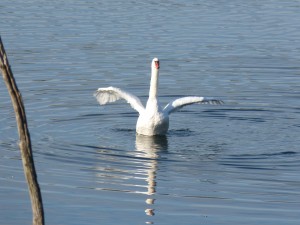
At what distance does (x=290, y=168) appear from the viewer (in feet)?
51.9

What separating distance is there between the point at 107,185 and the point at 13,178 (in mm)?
1418

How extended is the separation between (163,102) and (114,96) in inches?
67.3

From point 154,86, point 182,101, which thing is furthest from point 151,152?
point 154,86

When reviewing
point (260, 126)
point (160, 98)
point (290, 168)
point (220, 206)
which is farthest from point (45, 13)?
point (220, 206)

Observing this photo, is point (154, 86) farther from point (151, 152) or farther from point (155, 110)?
point (151, 152)

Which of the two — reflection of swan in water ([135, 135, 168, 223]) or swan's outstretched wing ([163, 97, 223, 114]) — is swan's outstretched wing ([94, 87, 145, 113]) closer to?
swan's outstretched wing ([163, 97, 223, 114])

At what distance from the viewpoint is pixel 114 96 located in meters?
20.3

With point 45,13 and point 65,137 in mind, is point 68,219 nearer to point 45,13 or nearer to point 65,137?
point 65,137

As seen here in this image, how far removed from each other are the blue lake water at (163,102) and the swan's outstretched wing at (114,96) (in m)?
0.40

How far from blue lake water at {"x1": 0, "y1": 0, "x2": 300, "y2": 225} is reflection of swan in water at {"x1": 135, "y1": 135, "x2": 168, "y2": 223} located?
2cm

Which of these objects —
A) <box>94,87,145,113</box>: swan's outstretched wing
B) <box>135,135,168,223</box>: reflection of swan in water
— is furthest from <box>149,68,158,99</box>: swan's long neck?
<box>135,135,168,223</box>: reflection of swan in water

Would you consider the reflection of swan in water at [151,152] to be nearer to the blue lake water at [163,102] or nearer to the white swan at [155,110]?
the blue lake water at [163,102]

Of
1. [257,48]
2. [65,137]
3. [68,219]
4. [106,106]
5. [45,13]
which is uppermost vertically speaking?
[45,13]

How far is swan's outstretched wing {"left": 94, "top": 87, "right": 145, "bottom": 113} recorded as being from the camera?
19.5 m
